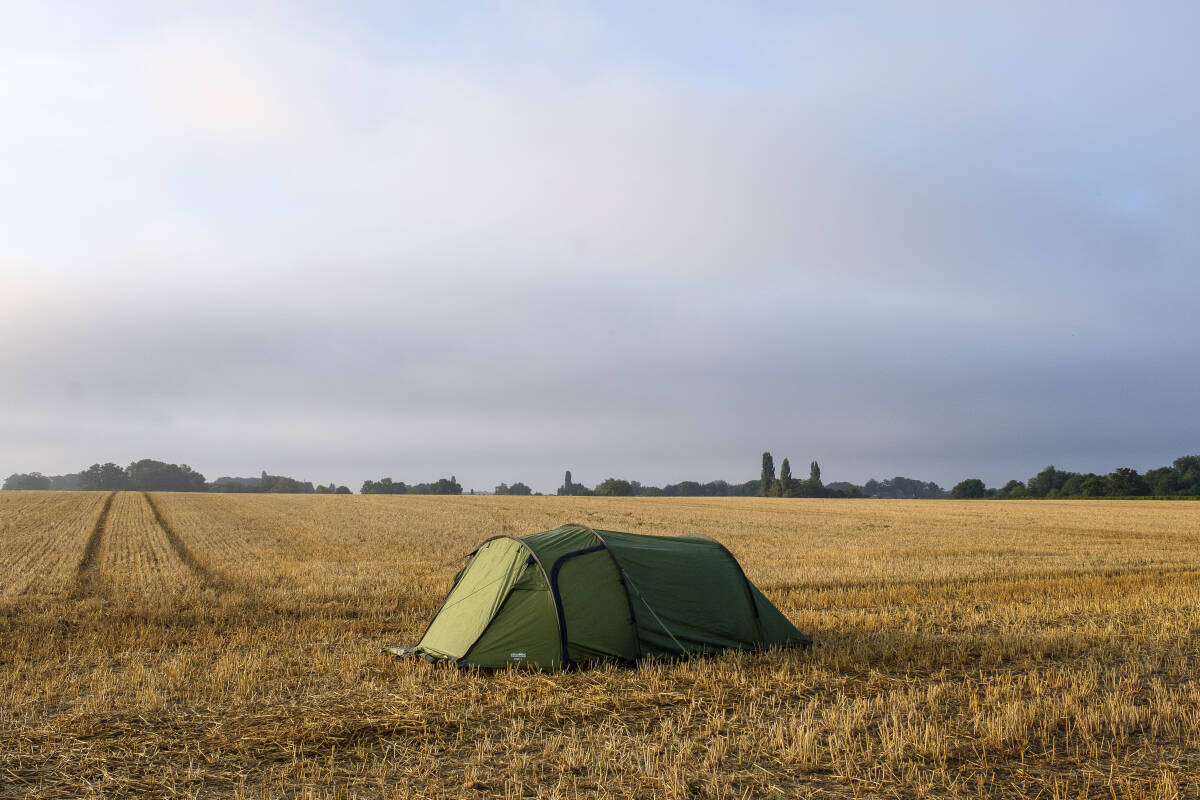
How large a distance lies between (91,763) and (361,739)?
7.13ft

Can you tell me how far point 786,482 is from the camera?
121438 mm

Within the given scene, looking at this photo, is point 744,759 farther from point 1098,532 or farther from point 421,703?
point 1098,532

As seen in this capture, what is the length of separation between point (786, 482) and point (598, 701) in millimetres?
116608

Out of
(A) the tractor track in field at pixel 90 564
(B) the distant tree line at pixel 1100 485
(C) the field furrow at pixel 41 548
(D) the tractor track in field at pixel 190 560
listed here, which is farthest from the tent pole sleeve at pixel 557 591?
(B) the distant tree line at pixel 1100 485

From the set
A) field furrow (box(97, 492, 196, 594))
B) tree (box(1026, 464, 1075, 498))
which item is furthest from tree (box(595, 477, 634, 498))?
field furrow (box(97, 492, 196, 594))

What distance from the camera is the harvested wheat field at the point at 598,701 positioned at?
6555mm

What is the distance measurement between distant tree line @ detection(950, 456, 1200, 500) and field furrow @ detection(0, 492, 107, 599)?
95651 millimetres

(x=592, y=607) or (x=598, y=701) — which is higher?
(x=592, y=607)

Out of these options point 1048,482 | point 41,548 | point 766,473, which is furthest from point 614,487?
point 41,548

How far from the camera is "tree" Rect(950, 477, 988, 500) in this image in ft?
383

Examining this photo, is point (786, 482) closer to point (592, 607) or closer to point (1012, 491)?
point (1012, 491)

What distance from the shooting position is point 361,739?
7461 millimetres

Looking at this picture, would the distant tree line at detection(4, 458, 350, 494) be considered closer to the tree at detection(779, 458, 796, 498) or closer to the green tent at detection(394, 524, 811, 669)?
the tree at detection(779, 458, 796, 498)

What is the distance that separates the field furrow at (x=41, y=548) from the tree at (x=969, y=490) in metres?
109
